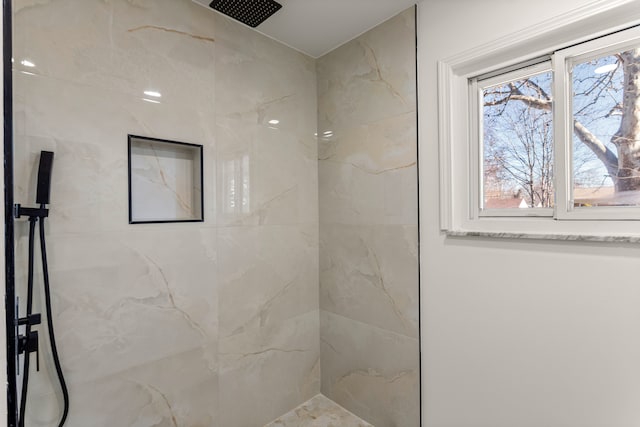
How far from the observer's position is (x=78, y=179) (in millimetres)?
1291

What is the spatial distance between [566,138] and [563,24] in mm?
432

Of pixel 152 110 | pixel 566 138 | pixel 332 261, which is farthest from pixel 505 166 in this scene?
pixel 152 110

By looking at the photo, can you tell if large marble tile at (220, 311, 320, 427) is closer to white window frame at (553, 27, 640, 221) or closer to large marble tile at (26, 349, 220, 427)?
large marble tile at (26, 349, 220, 427)

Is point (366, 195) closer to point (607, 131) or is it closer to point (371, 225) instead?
point (371, 225)

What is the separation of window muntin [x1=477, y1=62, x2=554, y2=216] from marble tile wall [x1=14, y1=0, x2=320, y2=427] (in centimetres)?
106

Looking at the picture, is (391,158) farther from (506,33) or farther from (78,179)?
(78,179)

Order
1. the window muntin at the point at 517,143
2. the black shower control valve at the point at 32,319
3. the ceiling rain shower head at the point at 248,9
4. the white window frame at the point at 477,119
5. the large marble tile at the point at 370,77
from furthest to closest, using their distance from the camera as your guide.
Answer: the large marble tile at the point at 370,77
the ceiling rain shower head at the point at 248,9
the window muntin at the point at 517,143
the white window frame at the point at 477,119
the black shower control valve at the point at 32,319

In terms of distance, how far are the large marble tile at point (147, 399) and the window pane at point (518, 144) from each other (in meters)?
1.66

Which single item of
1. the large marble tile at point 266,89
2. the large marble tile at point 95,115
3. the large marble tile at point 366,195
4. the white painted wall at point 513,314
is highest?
the large marble tile at point 266,89

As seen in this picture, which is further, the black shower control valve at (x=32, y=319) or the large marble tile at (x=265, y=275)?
the large marble tile at (x=265, y=275)

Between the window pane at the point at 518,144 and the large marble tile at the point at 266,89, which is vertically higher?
the large marble tile at the point at 266,89

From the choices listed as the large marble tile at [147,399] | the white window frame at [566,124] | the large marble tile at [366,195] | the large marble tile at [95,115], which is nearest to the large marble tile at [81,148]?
the large marble tile at [95,115]

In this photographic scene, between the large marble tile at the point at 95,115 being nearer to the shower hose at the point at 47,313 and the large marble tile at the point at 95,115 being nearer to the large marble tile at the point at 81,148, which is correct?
the large marble tile at the point at 81,148

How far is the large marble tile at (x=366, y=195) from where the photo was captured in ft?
5.67
